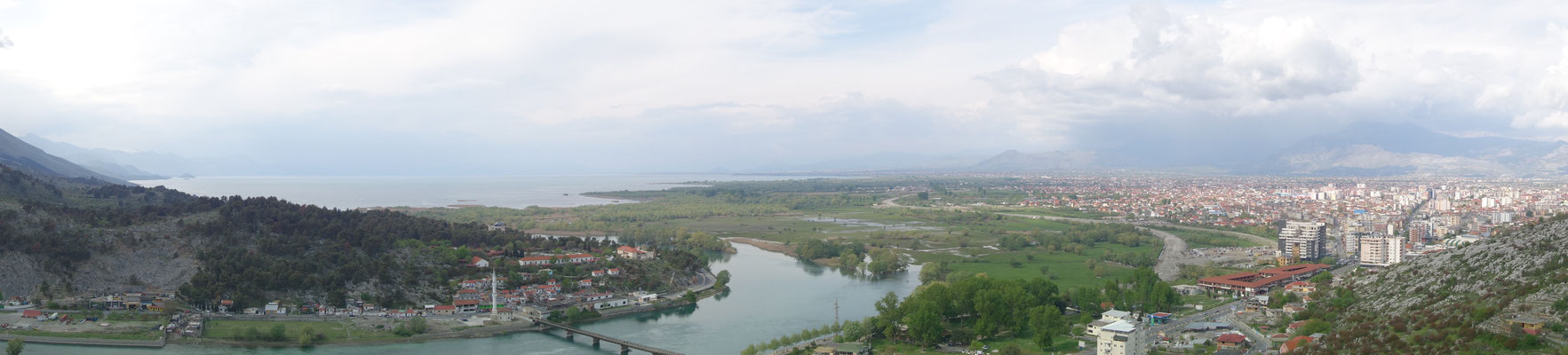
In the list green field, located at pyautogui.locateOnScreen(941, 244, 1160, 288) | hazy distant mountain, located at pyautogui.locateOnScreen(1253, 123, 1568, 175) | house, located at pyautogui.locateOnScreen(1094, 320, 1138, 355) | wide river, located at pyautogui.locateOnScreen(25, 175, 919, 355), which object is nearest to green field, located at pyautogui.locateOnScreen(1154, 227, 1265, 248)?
green field, located at pyautogui.locateOnScreen(941, 244, 1160, 288)

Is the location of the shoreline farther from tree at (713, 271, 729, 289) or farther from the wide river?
tree at (713, 271, 729, 289)

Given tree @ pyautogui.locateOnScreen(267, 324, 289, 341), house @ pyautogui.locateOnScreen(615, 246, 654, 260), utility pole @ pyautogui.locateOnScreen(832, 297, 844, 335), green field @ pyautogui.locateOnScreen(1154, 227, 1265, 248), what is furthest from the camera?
green field @ pyautogui.locateOnScreen(1154, 227, 1265, 248)

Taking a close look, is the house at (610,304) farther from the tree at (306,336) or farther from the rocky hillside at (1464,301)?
the rocky hillside at (1464,301)

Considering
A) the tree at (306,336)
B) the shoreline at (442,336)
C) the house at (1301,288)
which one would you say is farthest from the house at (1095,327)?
the tree at (306,336)

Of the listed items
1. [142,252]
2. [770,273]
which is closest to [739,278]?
[770,273]

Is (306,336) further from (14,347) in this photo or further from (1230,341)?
(1230,341)

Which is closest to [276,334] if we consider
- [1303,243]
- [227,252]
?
[227,252]
